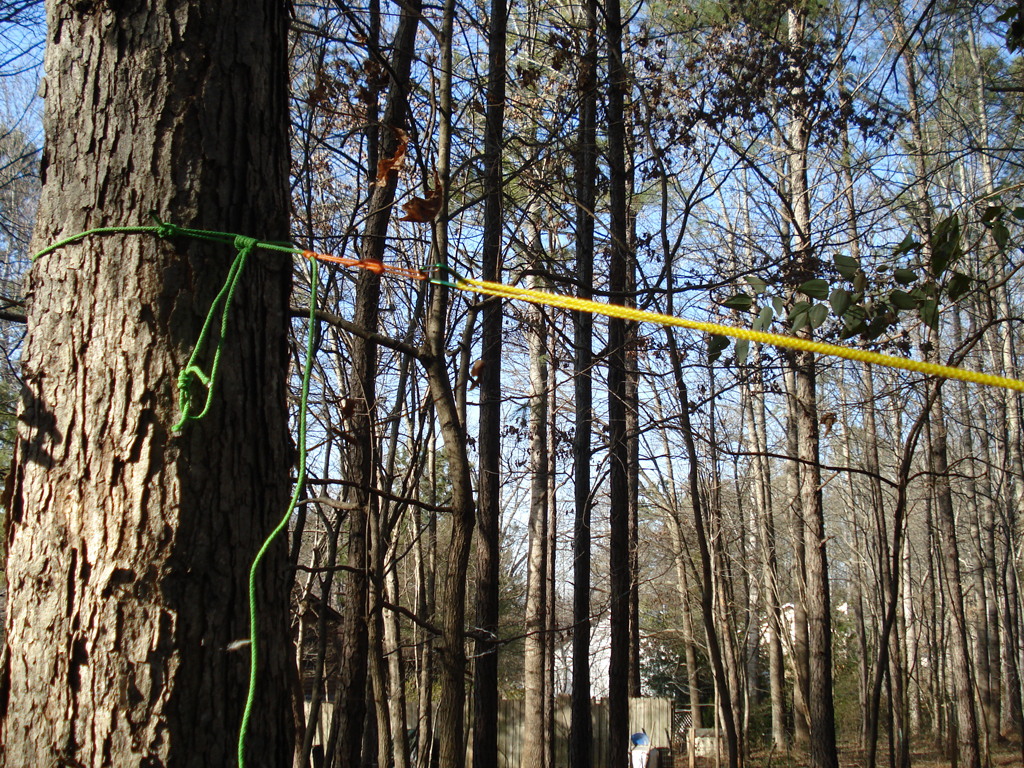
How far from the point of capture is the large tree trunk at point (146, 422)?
1244 millimetres

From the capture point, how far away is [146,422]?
4.36ft

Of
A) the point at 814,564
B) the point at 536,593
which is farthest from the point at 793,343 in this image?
the point at 536,593

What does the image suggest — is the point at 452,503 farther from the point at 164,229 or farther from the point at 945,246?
the point at 945,246

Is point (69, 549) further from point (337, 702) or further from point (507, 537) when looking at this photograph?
point (507, 537)

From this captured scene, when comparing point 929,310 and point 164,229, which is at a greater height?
point 929,310

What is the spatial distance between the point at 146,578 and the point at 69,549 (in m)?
0.15

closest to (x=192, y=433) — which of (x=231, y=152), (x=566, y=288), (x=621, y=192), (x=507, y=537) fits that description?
(x=231, y=152)

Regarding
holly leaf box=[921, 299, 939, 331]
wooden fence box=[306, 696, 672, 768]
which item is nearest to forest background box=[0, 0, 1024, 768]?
holly leaf box=[921, 299, 939, 331]

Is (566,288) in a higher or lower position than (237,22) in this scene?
higher

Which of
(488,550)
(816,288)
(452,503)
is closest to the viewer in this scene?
(452,503)

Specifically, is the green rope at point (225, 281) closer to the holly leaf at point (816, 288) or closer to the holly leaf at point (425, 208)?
the holly leaf at point (425, 208)

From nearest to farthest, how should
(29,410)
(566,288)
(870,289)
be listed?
(29,410) < (870,289) < (566,288)

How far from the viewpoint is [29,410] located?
137 cm

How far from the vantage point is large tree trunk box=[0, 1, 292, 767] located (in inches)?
49.0
